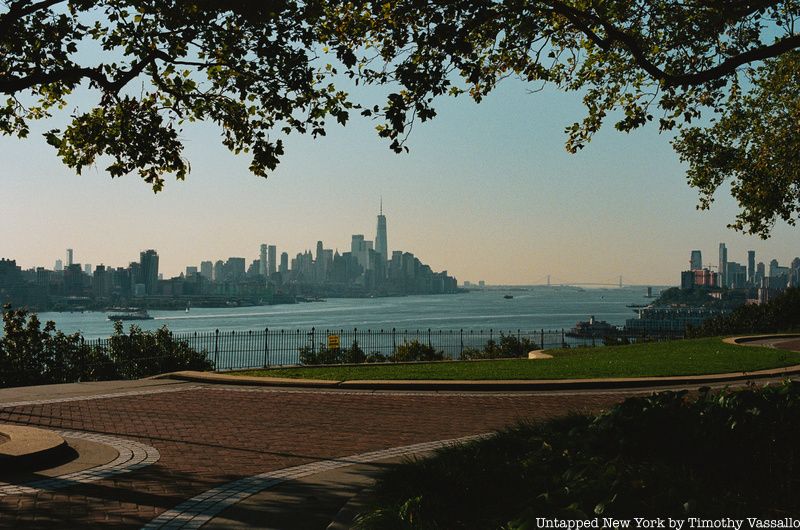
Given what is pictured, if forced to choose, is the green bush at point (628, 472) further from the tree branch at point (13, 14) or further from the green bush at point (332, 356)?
the green bush at point (332, 356)

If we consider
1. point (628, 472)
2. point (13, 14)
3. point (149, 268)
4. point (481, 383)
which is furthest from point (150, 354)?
point (149, 268)

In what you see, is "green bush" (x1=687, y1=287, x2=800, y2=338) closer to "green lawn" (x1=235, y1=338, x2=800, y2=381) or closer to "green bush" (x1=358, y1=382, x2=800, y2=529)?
"green lawn" (x1=235, y1=338, x2=800, y2=381)

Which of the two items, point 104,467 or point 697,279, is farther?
point 697,279

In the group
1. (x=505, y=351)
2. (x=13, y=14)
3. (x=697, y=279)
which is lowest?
(x=505, y=351)

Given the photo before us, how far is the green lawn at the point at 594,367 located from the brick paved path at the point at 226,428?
224cm

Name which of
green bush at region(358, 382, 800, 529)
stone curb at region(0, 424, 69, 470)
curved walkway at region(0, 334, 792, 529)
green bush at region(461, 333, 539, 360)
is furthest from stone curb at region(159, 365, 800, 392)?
green bush at region(461, 333, 539, 360)

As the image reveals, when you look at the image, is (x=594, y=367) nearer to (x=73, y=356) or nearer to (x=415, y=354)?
(x=415, y=354)

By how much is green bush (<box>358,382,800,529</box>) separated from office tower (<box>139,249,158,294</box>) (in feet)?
553

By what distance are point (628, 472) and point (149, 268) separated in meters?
176

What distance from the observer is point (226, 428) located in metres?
10.9

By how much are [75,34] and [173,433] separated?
6.78 m

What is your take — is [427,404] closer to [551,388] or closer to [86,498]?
[551,388]

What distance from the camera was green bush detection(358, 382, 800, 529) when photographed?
16.5 feet

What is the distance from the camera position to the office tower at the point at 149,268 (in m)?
168
